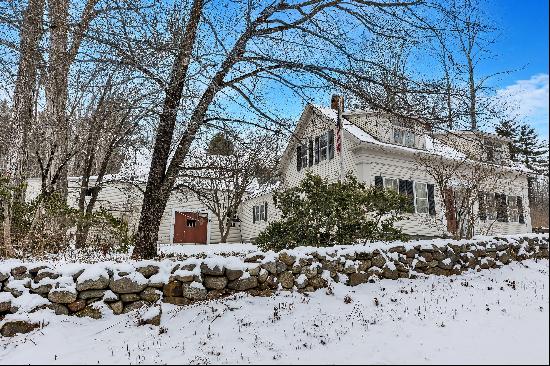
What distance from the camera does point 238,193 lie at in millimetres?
18125

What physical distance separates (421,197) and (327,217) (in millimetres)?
8247

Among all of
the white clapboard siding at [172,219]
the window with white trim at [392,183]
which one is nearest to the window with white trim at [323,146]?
the window with white trim at [392,183]

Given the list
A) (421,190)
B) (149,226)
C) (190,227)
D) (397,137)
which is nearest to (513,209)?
(421,190)

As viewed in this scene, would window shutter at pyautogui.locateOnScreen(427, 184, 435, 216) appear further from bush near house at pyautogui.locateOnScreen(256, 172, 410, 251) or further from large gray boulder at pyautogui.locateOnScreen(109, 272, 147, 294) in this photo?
large gray boulder at pyautogui.locateOnScreen(109, 272, 147, 294)

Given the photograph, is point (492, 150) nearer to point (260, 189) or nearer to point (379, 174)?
point (379, 174)

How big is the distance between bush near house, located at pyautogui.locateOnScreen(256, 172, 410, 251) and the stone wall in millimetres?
898

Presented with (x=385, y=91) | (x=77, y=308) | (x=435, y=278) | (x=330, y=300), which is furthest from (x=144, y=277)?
(x=435, y=278)

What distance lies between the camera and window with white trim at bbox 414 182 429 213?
14.9 metres

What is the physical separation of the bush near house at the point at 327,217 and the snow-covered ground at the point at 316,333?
2.07m

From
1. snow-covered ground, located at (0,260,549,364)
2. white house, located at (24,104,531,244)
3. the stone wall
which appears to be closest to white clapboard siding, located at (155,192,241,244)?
white house, located at (24,104,531,244)

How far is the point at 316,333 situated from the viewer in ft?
14.7

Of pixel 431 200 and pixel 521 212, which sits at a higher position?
pixel 431 200

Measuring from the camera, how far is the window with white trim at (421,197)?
48.8 feet

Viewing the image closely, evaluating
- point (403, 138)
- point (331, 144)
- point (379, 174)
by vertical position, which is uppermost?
point (403, 138)
